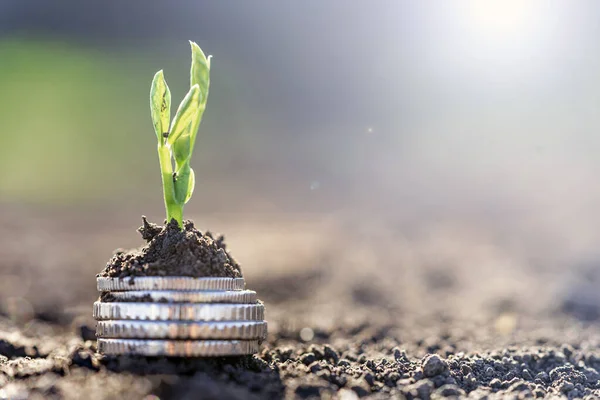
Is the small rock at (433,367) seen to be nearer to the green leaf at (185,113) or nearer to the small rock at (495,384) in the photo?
the small rock at (495,384)

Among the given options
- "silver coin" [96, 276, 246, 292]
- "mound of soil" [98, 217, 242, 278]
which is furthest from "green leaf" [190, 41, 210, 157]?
"silver coin" [96, 276, 246, 292]

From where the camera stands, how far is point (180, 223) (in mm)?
4066

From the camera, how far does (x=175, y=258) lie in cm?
383

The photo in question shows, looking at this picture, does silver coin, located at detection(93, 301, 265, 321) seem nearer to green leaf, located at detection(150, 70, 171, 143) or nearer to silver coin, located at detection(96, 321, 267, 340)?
silver coin, located at detection(96, 321, 267, 340)

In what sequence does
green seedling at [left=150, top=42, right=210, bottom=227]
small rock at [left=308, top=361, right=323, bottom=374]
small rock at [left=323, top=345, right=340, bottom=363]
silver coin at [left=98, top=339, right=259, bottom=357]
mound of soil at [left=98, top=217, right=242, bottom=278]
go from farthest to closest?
small rock at [left=323, top=345, right=340, bottom=363], green seedling at [left=150, top=42, right=210, bottom=227], small rock at [left=308, top=361, right=323, bottom=374], mound of soil at [left=98, top=217, right=242, bottom=278], silver coin at [left=98, top=339, right=259, bottom=357]

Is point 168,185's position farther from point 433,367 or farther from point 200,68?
point 433,367

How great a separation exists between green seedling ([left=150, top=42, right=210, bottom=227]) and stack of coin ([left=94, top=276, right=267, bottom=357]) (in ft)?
1.66

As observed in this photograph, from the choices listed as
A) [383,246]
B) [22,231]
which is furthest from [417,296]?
[22,231]

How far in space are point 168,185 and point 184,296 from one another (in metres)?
0.67

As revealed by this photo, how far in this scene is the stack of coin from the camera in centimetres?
354

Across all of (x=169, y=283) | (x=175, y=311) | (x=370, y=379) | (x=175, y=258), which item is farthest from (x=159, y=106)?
(x=370, y=379)

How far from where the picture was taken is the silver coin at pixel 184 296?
3598 mm

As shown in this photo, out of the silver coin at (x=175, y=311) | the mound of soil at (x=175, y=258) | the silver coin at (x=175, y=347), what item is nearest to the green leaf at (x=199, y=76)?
the mound of soil at (x=175, y=258)

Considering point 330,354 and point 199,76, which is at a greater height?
point 199,76
